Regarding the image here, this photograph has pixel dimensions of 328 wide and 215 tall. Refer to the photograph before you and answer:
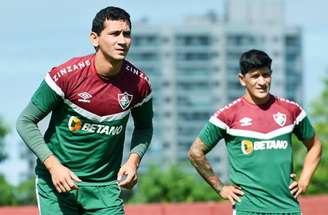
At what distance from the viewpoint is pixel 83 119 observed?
923 cm

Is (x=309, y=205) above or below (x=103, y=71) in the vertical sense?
below

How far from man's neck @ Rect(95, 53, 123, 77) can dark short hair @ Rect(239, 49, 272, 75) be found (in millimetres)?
1810

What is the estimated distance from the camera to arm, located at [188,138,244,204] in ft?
35.6

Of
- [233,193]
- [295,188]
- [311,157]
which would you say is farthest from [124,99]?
[311,157]

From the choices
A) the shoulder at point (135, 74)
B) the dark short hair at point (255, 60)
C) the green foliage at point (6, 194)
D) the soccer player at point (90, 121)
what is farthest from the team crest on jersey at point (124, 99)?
the green foliage at point (6, 194)

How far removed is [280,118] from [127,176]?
1.97 meters

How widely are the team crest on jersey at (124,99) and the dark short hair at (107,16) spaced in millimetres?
464

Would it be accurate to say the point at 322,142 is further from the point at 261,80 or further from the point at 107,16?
the point at 107,16

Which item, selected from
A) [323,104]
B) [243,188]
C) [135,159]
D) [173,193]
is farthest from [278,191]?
[323,104]

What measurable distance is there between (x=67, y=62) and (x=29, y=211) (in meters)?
10.7

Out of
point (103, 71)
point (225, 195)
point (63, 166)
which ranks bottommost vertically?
point (225, 195)

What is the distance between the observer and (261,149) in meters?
10.6

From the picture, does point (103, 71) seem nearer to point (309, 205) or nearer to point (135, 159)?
point (135, 159)

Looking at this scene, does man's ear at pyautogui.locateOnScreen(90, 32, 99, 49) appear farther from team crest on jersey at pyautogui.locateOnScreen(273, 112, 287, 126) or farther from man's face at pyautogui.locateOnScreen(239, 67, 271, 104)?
team crest on jersey at pyautogui.locateOnScreen(273, 112, 287, 126)
